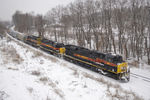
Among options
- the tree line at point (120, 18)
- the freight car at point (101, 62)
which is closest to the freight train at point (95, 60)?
the freight car at point (101, 62)

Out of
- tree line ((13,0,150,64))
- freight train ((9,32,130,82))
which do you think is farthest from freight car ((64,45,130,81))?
tree line ((13,0,150,64))

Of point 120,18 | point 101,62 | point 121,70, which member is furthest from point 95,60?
point 120,18

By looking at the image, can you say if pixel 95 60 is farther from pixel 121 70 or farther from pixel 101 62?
pixel 121 70

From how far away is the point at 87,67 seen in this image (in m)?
14.8

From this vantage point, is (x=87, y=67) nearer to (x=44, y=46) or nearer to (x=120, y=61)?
(x=120, y=61)

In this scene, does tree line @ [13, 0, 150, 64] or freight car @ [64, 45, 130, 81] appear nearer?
freight car @ [64, 45, 130, 81]

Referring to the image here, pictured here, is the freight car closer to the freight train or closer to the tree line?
the freight train

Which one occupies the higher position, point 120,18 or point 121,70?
point 120,18

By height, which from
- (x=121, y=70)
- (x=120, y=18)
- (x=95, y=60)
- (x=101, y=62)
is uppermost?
(x=120, y=18)

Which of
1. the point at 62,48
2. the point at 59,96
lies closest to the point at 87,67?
the point at 62,48

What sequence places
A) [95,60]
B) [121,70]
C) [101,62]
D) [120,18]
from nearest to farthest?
[121,70] → [101,62] → [95,60] → [120,18]

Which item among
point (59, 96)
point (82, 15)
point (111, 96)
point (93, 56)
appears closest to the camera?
point (59, 96)

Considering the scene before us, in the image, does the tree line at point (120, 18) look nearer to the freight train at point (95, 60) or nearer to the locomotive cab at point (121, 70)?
the freight train at point (95, 60)

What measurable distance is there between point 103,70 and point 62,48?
846 centimetres
